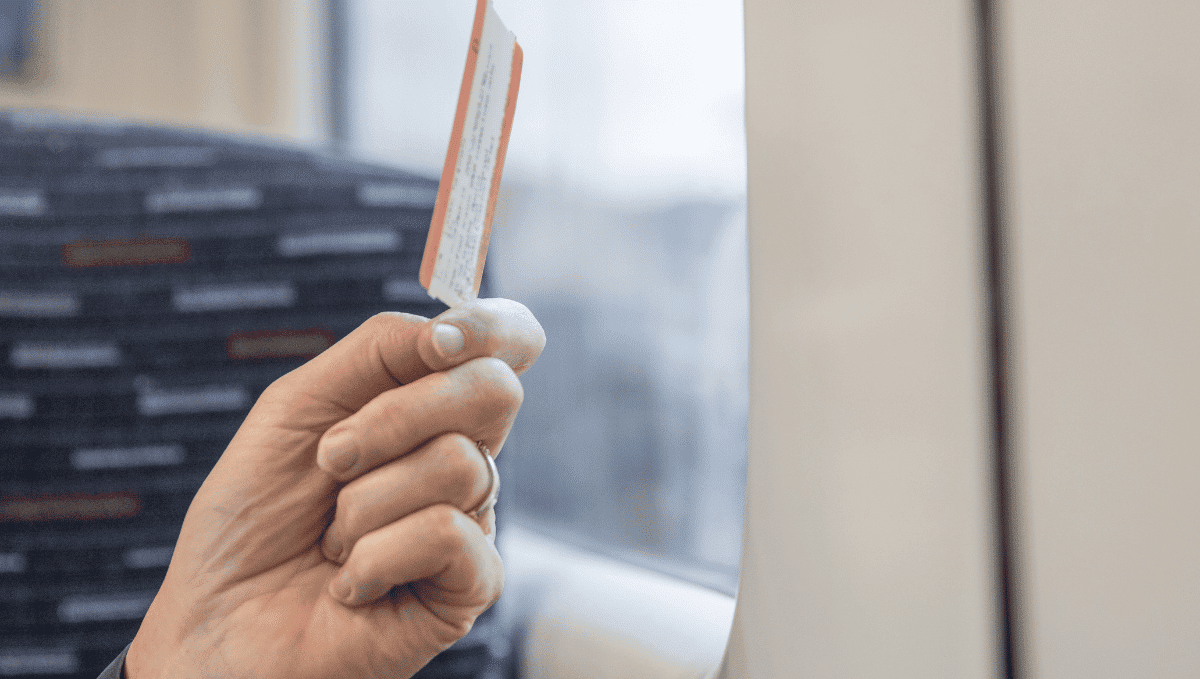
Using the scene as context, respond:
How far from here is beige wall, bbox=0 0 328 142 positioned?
6.23 feet

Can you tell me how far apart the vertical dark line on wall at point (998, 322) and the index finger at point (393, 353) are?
1.01 ft

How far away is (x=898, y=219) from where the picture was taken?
429 millimetres

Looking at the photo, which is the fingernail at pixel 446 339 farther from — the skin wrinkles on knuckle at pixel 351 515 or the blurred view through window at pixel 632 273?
the blurred view through window at pixel 632 273

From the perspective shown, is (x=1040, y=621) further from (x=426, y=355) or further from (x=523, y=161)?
(x=523, y=161)

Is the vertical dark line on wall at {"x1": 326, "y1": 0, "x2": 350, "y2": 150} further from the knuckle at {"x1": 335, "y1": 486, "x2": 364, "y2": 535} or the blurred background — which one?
the knuckle at {"x1": 335, "y1": 486, "x2": 364, "y2": 535}

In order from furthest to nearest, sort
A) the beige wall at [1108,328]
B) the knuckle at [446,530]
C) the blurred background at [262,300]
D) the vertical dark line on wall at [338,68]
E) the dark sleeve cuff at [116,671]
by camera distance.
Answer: the vertical dark line on wall at [338,68]
the blurred background at [262,300]
the dark sleeve cuff at [116,671]
the knuckle at [446,530]
the beige wall at [1108,328]

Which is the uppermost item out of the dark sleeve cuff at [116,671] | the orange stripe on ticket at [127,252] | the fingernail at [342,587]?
the orange stripe on ticket at [127,252]

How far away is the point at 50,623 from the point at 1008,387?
93cm

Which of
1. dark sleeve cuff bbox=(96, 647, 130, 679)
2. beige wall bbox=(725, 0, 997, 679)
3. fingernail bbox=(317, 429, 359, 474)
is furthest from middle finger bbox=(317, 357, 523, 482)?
dark sleeve cuff bbox=(96, 647, 130, 679)

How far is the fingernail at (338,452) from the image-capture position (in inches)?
16.6

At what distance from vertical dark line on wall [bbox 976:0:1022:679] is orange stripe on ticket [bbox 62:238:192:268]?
78cm

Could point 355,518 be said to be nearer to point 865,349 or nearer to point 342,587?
point 342,587

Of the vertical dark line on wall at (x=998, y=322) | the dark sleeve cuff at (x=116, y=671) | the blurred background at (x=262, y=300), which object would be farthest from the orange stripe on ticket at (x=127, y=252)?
the vertical dark line on wall at (x=998, y=322)

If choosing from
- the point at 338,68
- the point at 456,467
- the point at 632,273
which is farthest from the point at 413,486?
the point at 338,68
